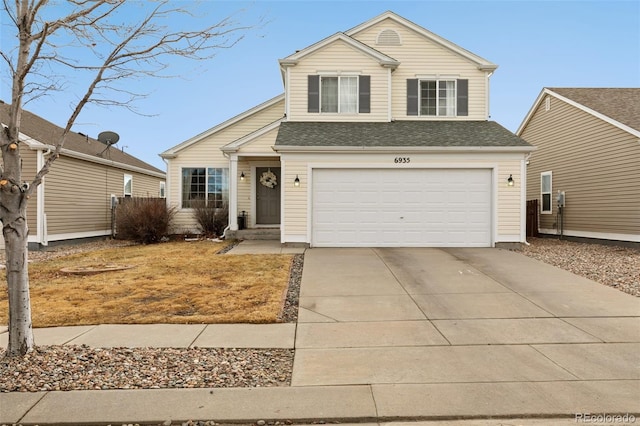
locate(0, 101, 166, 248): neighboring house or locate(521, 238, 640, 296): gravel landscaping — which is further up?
locate(0, 101, 166, 248): neighboring house

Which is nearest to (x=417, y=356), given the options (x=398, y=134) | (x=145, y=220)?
(x=398, y=134)

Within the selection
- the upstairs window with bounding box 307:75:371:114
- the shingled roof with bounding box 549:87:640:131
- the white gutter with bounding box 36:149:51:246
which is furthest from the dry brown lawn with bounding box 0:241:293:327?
the shingled roof with bounding box 549:87:640:131

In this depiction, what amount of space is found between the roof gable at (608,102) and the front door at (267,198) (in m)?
11.9

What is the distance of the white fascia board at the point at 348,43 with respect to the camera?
1438 cm

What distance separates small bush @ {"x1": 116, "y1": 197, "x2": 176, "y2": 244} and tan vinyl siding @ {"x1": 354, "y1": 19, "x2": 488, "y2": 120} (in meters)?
9.29

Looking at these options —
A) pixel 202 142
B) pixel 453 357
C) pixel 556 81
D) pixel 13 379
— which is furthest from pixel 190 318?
pixel 556 81

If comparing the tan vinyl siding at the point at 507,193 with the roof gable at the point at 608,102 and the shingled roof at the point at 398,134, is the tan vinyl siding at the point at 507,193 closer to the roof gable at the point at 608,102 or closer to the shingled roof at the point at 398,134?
the shingled roof at the point at 398,134

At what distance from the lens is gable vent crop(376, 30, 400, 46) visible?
602 inches

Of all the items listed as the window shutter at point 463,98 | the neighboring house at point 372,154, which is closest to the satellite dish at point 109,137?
the neighboring house at point 372,154

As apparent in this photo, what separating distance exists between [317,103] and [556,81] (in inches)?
501

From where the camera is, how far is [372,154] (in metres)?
12.6

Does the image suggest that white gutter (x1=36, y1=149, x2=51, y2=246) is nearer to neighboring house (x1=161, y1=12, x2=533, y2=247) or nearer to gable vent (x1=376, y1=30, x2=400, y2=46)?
neighboring house (x1=161, y1=12, x2=533, y2=247)

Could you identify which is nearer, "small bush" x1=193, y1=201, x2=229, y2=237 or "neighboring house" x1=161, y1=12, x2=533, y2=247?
"neighboring house" x1=161, y1=12, x2=533, y2=247

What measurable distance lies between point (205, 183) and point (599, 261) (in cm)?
1370
